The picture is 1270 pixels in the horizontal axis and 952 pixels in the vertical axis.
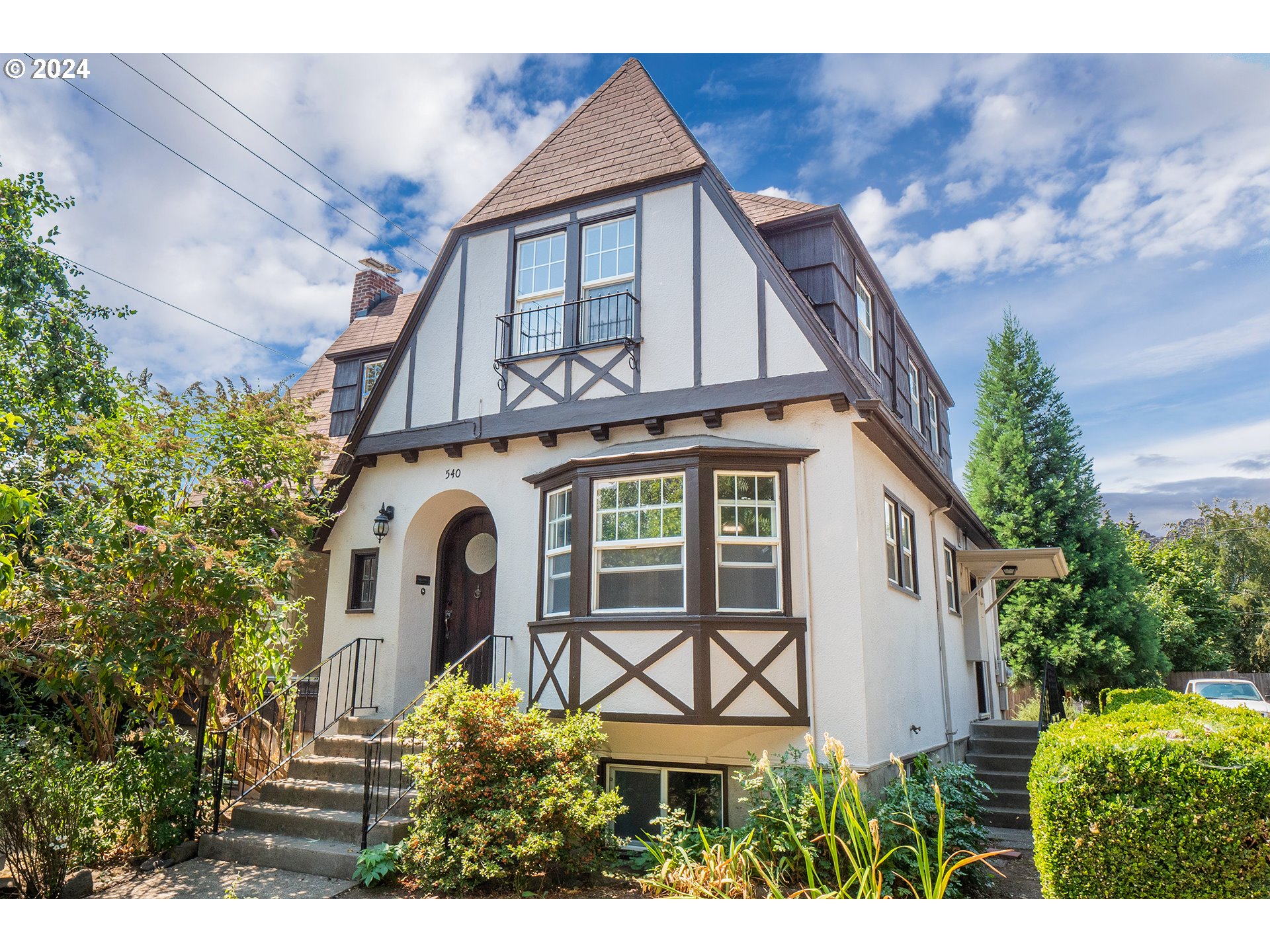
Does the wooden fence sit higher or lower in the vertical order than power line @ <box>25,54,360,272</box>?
lower

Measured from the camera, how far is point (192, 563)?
24.9 ft

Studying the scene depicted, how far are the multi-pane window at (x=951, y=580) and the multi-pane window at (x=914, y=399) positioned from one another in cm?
217

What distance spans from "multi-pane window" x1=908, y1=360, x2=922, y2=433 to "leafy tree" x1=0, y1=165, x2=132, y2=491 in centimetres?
1195

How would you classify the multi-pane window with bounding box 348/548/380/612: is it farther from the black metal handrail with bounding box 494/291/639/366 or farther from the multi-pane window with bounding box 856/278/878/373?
the multi-pane window with bounding box 856/278/878/373

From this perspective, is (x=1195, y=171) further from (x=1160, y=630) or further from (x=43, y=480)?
(x=1160, y=630)

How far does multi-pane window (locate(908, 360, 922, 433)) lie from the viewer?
45.4 ft

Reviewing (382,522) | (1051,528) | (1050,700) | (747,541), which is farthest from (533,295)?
(1051,528)

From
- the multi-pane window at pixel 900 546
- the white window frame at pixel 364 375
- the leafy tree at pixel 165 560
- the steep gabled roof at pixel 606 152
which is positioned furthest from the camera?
the white window frame at pixel 364 375

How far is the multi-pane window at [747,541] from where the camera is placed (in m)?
8.22

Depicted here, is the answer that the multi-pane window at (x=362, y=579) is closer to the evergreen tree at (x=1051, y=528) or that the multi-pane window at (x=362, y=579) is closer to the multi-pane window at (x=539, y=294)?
the multi-pane window at (x=539, y=294)

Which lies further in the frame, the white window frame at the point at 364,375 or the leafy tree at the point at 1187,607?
the leafy tree at the point at 1187,607

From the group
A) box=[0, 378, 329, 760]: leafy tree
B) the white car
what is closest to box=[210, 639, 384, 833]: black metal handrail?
box=[0, 378, 329, 760]: leafy tree

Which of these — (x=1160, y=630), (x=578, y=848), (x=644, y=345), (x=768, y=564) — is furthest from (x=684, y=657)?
(x=1160, y=630)

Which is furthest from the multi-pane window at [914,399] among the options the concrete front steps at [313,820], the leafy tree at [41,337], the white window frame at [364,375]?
the leafy tree at [41,337]
